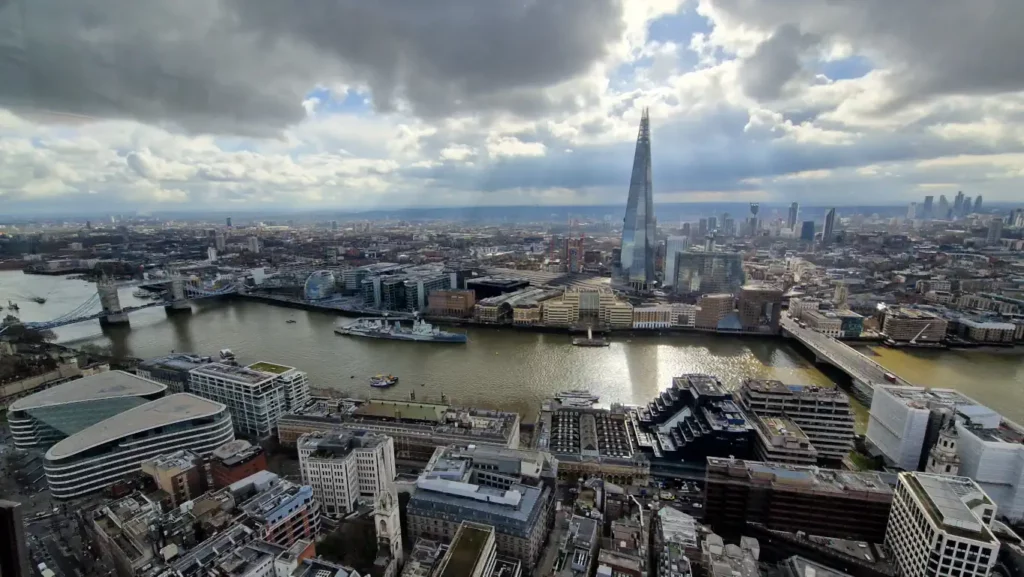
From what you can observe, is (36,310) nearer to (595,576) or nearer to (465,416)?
(465,416)

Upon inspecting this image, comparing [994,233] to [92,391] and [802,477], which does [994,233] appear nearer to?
[802,477]

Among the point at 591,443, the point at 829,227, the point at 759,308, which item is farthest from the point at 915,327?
the point at 829,227

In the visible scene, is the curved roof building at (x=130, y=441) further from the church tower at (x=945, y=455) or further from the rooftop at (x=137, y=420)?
the church tower at (x=945, y=455)

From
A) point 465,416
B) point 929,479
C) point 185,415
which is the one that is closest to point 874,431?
point 929,479

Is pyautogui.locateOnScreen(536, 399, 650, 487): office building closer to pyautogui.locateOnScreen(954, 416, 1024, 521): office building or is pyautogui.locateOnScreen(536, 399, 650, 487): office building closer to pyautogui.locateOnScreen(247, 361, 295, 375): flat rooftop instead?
pyautogui.locateOnScreen(954, 416, 1024, 521): office building

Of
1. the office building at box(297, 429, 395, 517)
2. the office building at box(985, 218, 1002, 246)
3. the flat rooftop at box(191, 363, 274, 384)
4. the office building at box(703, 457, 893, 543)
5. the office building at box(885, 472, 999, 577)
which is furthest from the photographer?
the office building at box(985, 218, 1002, 246)

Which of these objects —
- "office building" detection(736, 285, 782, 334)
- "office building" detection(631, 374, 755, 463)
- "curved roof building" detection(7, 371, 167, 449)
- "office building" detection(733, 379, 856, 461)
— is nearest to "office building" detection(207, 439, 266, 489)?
"curved roof building" detection(7, 371, 167, 449)
